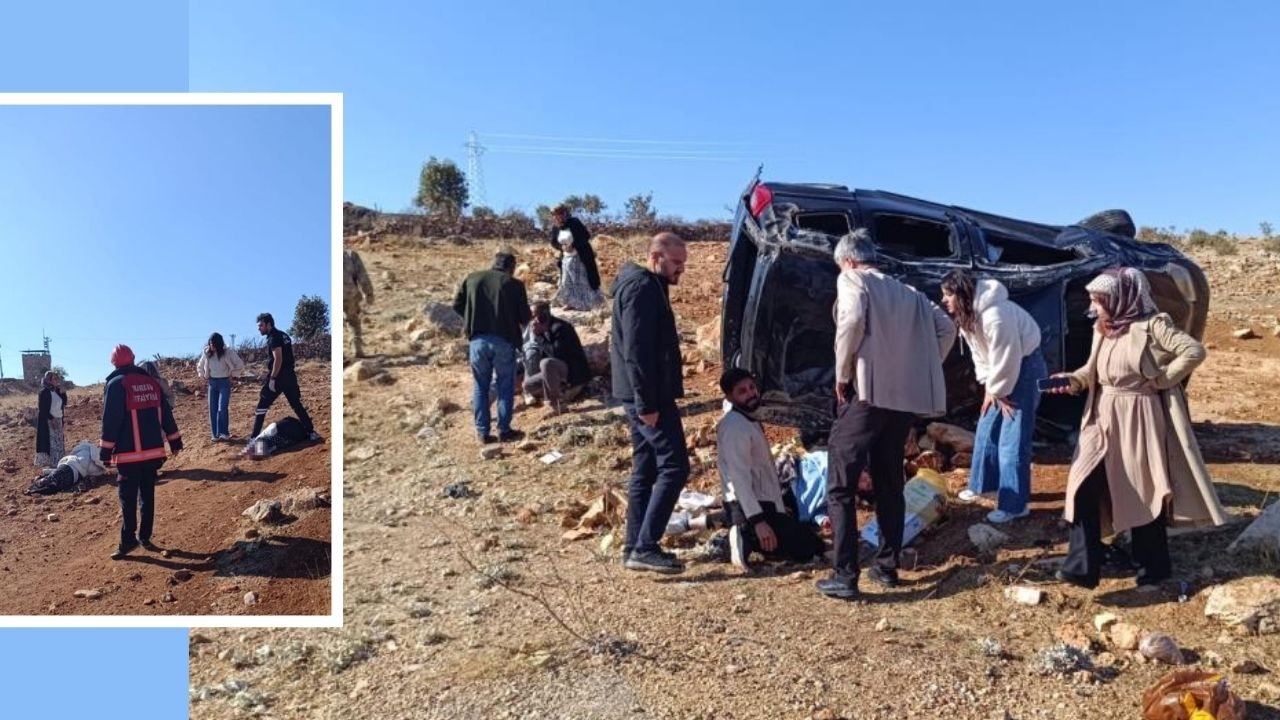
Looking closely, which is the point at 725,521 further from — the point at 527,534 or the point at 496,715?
the point at 496,715

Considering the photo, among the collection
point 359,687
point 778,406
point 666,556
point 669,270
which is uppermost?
point 669,270

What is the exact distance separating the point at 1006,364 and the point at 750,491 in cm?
151

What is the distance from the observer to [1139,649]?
4008 mm

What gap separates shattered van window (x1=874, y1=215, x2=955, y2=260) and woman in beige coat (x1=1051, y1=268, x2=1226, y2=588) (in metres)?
2.35

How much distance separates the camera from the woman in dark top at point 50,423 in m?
3.54

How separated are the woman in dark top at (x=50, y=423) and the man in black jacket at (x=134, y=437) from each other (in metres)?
0.14

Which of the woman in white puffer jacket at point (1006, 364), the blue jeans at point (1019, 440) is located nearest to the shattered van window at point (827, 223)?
the woman in white puffer jacket at point (1006, 364)

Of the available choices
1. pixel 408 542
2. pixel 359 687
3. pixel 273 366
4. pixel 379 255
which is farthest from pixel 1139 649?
pixel 379 255

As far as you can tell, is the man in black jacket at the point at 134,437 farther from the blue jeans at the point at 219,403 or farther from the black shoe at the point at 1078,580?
the black shoe at the point at 1078,580

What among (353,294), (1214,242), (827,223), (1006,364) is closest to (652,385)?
(1006,364)

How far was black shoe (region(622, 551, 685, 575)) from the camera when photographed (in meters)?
5.14

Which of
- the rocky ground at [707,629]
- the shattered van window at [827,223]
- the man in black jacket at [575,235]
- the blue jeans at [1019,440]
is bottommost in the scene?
the rocky ground at [707,629]

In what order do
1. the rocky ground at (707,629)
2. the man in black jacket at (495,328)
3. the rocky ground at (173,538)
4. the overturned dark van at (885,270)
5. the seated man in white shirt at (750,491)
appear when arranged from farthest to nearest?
1. the man in black jacket at (495,328)
2. the overturned dark van at (885,270)
3. the seated man in white shirt at (750,491)
4. the rocky ground at (707,629)
5. the rocky ground at (173,538)

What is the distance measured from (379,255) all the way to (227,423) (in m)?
13.6
